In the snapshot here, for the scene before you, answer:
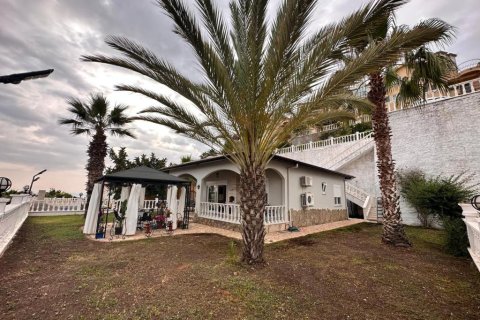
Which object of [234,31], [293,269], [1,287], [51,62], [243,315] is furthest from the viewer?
[51,62]

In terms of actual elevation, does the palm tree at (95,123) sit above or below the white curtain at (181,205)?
above

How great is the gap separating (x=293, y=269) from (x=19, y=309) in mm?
5494

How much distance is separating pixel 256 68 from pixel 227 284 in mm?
4820

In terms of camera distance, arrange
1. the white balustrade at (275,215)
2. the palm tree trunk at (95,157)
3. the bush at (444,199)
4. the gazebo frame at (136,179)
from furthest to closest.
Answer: the palm tree trunk at (95,157), the white balustrade at (275,215), the gazebo frame at (136,179), the bush at (444,199)

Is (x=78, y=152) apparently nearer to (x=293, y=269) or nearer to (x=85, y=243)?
(x=85, y=243)

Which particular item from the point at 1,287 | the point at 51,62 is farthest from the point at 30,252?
the point at 51,62

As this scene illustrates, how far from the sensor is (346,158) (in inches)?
739

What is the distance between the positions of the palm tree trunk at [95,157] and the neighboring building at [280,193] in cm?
465

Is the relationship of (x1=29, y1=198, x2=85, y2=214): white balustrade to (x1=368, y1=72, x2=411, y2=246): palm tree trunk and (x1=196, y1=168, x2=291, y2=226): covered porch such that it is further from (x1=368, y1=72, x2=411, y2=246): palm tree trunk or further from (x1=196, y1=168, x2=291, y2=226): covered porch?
(x1=368, y1=72, x2=411, y2=246): palm tree trunk

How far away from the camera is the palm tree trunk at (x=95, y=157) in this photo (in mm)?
14250

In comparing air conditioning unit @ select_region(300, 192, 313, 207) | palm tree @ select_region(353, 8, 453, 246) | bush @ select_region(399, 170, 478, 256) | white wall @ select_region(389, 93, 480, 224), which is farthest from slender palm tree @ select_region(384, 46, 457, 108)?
air conditioning unit @ select_region(300, 192, 313, 207)

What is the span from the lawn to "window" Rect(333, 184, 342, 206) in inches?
331

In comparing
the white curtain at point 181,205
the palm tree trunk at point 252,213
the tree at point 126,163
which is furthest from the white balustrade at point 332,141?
the palm tree trunk at point 252,213

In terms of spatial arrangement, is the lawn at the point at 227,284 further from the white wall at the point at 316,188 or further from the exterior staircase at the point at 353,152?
the exterior staircase at the point at 353,152
